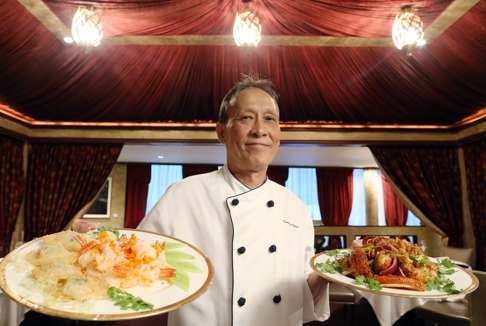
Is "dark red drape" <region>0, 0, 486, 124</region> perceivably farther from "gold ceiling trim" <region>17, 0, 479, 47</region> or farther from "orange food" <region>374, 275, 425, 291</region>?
"orange food" <region>374, 275, 425, 291</region>

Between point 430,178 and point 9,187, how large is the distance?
705 centimetres

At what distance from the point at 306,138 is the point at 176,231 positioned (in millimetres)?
4627

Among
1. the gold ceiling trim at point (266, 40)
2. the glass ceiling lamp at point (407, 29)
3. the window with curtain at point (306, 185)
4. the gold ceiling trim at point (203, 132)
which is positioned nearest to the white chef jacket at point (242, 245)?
the glass ceiling lamp at point (407, 29)

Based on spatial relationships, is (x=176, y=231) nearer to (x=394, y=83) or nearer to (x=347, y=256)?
(x=347, y=256)

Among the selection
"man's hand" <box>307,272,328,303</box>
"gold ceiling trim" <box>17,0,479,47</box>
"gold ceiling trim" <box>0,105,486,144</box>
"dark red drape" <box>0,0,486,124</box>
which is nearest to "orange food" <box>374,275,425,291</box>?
"man's hand" <box>307,272,328,303</box>

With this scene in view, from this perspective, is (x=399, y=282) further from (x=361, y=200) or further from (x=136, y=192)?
(x=136, y=192)

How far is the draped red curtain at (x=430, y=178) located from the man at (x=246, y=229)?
487 centimetres

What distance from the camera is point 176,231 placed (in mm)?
1303

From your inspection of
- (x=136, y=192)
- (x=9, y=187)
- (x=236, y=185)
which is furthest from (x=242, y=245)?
(x=136, y=192)

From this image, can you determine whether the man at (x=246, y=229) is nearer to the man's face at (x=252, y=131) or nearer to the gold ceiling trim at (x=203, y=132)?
the man's face at (x=252, y=131)

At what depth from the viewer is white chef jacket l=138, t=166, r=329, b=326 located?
47.6 inches

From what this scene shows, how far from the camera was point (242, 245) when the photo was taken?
4.09 feet

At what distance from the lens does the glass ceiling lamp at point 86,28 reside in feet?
8.57

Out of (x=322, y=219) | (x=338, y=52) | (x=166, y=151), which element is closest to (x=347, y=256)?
(x=338, y=52)
